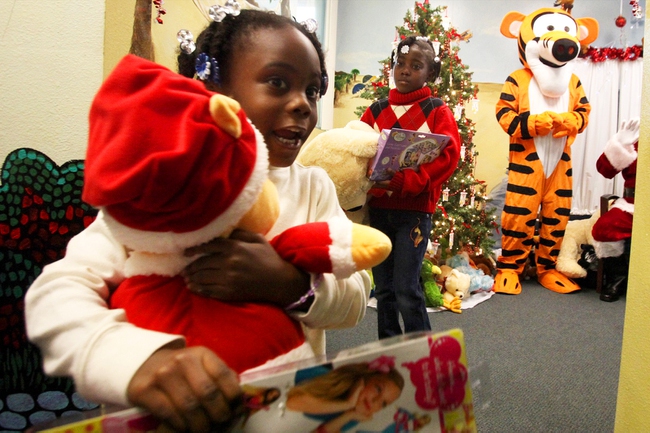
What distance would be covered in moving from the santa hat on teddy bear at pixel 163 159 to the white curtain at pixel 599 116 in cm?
483

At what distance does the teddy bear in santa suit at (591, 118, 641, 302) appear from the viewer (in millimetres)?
3031

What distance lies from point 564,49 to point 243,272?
3.48 metres

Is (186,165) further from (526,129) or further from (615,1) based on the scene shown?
(615,1)

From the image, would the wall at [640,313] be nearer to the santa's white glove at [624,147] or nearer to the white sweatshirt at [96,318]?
the white sweatshirt at [96,318]

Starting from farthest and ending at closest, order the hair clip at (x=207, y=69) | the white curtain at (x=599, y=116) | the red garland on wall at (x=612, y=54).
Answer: the white curtain at (x=599, y=116) → the red garland on wall at (x=612, y=54) → the hair clip at (x=207, y=69)

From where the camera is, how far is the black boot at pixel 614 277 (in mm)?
3115

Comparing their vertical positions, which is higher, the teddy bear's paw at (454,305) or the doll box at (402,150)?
the doll box at (402,150)

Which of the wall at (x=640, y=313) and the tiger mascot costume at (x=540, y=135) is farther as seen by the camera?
the tiger mascot costume at (x=540, y=135)

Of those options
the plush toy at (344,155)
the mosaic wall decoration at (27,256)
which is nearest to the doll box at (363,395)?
the mosaic wall decoration at (27,256)

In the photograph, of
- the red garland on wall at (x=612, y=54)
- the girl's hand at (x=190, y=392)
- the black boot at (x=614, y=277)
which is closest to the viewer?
the girl's hand at (x=190, y=392)

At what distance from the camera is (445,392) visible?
0.43 metres

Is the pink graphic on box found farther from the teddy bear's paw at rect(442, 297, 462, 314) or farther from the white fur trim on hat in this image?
the teddy bear's paw at rect(442, 297, 462, 314)

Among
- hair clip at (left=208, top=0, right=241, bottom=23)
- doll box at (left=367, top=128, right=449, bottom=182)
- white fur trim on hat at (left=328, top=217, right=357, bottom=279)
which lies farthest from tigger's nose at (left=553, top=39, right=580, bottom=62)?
white fur trim on hat at (left=328, top=217, right=357, bottom=279)

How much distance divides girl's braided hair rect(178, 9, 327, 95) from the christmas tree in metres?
2.70
